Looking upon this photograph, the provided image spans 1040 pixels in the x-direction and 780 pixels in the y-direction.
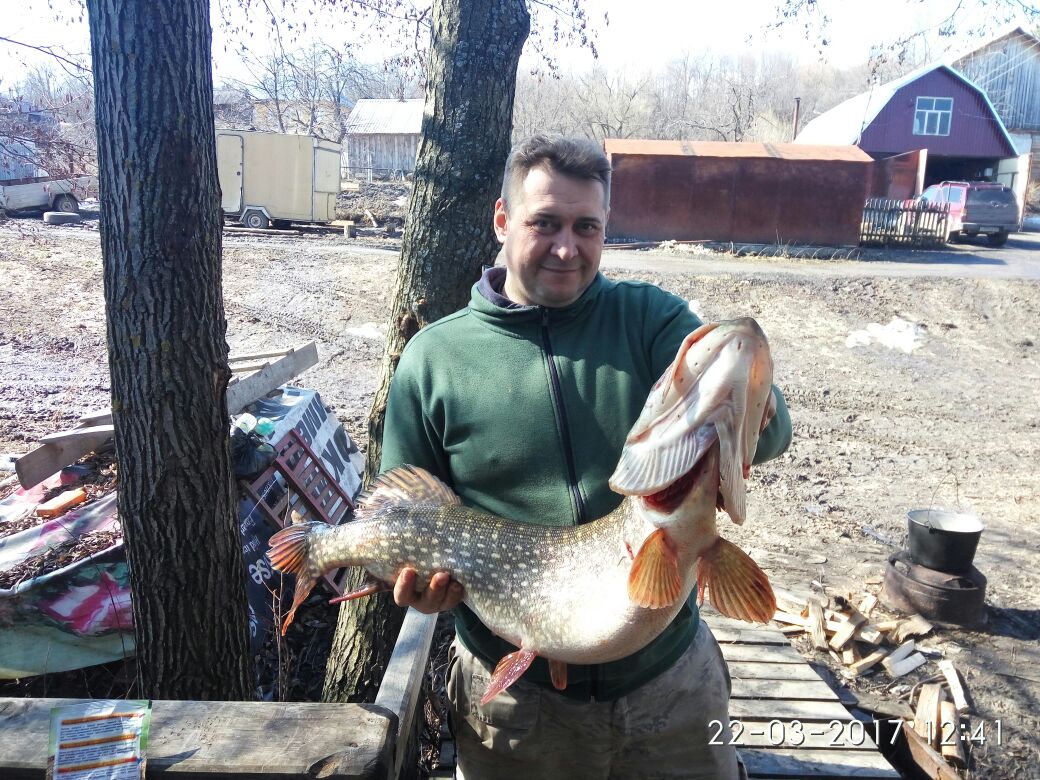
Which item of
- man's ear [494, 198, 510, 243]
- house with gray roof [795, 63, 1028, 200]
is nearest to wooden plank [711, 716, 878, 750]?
man's ear [494, 198, 510, 243]

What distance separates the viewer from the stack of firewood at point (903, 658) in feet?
13.4

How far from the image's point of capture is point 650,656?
2.33 metres

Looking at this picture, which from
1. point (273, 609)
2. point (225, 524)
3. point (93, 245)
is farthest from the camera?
point (93, 245)

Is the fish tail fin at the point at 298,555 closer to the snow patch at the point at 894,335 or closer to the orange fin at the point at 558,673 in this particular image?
the orange fin at the point at 558,673

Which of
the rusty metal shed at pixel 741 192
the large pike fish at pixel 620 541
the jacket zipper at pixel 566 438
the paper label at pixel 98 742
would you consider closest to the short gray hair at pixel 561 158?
the jacket zipper at pixel 566 438

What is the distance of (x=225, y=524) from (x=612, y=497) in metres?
1.73

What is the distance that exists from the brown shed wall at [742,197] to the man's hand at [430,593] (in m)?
20.1

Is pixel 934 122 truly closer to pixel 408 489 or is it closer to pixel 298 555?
pixel 408 489

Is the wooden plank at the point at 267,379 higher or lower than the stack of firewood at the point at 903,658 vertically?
higher

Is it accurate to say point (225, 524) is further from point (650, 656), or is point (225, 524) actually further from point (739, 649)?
point (739, 649)

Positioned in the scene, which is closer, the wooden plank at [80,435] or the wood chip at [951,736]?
the wood chip at [951,736]

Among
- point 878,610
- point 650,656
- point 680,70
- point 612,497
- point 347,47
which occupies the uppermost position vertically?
point 680,70

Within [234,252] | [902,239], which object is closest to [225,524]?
[234,252]

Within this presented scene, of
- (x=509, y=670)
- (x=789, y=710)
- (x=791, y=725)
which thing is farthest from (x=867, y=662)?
(x=509, y=670)
